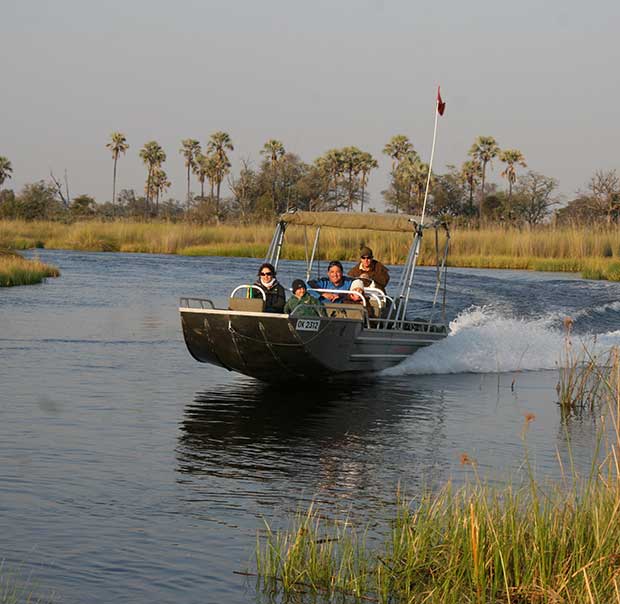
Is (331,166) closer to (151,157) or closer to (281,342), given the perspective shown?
(151,157)

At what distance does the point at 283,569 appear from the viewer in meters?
7.16

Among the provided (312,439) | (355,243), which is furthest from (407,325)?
(355,243)

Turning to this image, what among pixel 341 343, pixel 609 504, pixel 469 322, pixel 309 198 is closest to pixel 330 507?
pixel 609 504

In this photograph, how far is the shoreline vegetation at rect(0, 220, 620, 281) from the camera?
142ft

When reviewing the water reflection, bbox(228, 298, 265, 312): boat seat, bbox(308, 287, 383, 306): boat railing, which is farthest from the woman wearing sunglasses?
the water reflection

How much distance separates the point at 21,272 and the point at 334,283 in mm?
18393

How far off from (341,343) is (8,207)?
68.5 meters

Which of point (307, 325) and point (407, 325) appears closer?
point (307, 325)

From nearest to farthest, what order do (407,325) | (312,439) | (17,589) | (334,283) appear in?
(17,589) → (312,439) → (334,283) → (407,325)

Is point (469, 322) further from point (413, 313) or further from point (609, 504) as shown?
point (609, 504)

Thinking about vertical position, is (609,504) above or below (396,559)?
above

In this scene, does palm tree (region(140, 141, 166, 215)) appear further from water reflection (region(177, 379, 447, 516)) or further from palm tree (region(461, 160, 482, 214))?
water reflection (region(177, 379, 447, 516))

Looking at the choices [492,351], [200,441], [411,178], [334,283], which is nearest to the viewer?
[200,441]

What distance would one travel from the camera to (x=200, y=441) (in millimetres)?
12219
